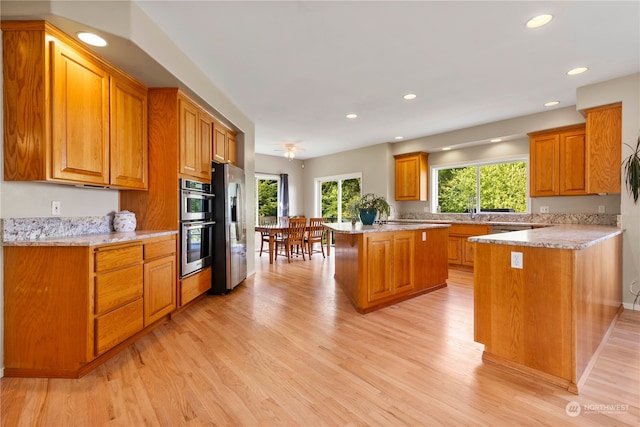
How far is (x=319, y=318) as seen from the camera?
3.00 meters

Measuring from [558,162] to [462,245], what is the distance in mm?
1852

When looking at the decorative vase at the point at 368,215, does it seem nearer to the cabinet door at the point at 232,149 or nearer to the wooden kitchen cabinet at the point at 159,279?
the cabinet door at the point at 232,149

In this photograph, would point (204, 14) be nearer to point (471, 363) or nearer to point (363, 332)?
point (363, 332)

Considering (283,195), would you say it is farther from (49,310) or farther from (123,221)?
(49,310)

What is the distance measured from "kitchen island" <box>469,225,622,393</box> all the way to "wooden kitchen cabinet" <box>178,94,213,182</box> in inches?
110

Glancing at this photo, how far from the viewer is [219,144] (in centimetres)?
400

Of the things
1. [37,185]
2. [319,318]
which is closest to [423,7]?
[319,318]

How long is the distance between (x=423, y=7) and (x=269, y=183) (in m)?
6.25

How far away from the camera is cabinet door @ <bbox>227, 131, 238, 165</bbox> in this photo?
433 centimetres

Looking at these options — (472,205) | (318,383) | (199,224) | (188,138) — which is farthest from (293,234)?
(318,383)

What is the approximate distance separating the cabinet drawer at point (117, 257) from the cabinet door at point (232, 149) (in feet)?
7.20

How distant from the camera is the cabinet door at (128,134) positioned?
255 centimetres

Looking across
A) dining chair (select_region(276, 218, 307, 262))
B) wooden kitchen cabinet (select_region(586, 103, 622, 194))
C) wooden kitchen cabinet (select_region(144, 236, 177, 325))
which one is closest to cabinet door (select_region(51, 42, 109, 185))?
wooden kitchen cabinet (select_region(144, 236, 177, 325))

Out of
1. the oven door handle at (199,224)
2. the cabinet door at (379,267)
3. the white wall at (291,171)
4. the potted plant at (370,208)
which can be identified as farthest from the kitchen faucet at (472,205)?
the oven door handle at (199,224)
